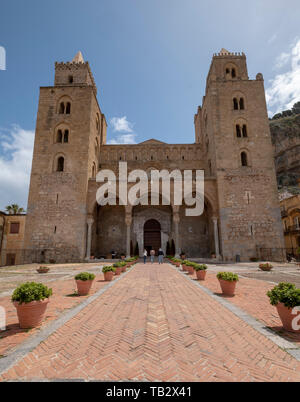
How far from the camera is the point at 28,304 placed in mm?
4012

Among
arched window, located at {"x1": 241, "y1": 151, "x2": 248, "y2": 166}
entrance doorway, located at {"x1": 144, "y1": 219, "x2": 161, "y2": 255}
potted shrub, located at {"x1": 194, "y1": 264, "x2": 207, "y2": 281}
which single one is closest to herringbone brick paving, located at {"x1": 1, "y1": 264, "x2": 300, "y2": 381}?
potted shrub, located at {"x1": 194, "y1": 264, "x2": 207, "y2": 281}

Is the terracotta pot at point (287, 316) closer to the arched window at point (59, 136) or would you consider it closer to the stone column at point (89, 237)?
the stone column at point (89, 237)

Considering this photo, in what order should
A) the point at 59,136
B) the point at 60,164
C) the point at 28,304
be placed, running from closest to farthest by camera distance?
the point at 28,304 < the point at 60,164 < the point at 59,136

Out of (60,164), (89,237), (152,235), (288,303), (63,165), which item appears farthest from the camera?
(152,235)

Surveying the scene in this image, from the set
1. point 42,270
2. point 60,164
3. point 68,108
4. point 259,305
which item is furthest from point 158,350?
point 68,108

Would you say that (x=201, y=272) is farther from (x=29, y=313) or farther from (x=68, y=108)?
(x=68, y=108)

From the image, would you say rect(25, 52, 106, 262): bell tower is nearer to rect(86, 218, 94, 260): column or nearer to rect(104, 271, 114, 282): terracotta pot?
rect(86, 218, 94, 260): column

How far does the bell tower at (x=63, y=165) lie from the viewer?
20.9m

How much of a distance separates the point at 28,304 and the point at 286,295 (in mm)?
4700

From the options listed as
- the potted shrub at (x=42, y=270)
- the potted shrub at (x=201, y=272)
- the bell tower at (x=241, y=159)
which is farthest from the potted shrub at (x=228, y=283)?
the bell tower at (x=241, y=159)

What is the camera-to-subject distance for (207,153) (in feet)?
87.0

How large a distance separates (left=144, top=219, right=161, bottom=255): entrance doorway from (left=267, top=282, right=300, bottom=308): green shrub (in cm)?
2181

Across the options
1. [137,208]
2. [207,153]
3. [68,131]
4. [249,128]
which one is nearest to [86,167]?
[68,131]

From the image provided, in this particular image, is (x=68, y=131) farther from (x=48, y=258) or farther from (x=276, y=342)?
(x=276, y=342)
